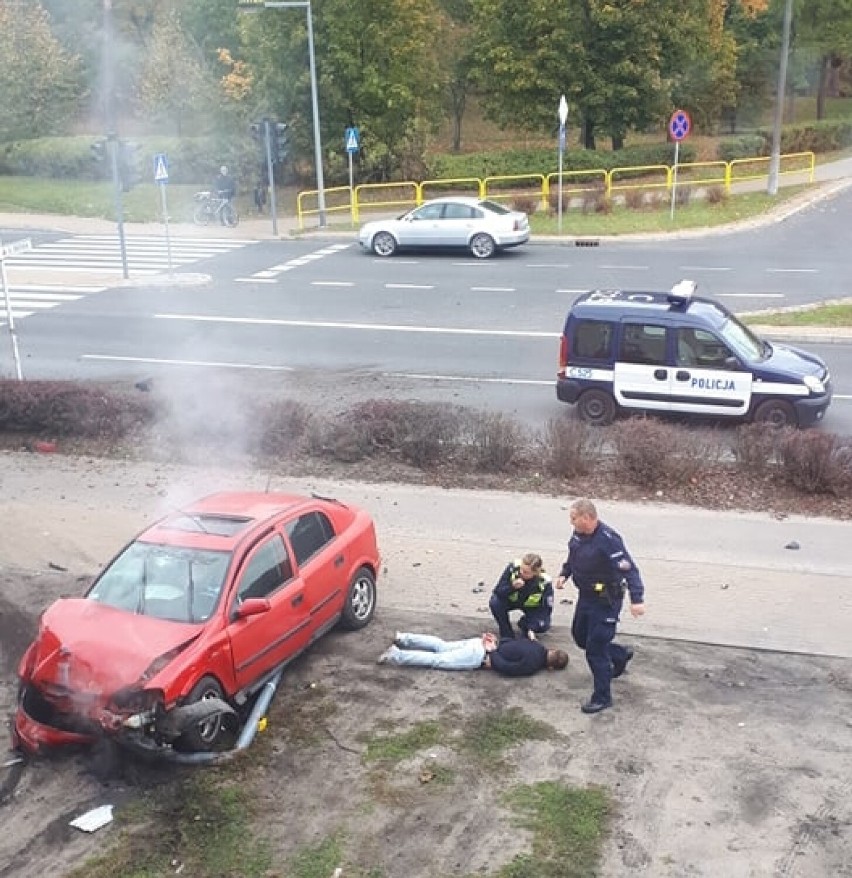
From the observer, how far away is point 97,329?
19719 millimetres

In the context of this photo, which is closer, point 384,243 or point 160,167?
point 160,167

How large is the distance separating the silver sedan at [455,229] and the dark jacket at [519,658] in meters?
19.3

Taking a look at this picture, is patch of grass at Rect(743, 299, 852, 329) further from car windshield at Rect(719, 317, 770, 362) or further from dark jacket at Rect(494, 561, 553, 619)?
dark jacket at Rect(494, 561, 553, 619)

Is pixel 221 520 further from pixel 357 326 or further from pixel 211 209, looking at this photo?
pixel 211 209

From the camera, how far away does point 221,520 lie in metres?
7.82

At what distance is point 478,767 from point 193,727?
174cm

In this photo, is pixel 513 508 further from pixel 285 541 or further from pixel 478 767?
pixel 478 767

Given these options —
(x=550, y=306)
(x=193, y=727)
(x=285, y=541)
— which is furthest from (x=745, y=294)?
(x=193, y=727)

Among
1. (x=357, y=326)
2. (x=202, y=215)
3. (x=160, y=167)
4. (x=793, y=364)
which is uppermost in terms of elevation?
(x=160, y=167)

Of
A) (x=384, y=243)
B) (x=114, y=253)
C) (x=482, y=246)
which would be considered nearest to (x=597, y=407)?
(x=482, y=246)

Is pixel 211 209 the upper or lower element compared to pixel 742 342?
upper

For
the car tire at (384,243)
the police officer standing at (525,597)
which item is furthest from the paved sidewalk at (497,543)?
the car tire at (384,243)

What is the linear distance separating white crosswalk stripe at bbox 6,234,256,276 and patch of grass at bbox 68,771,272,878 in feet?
67.1

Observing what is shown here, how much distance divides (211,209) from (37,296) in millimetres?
8381
